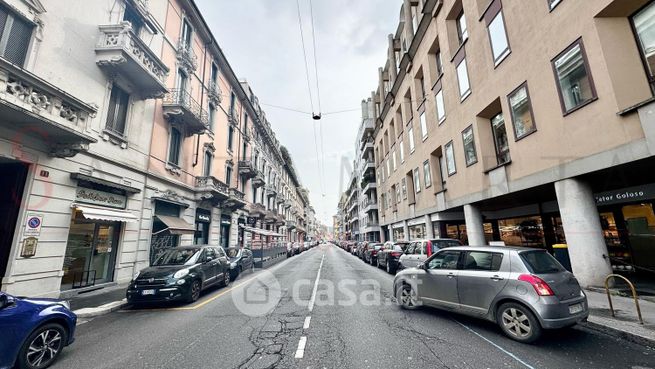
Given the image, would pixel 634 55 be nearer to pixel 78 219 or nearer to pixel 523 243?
pixel 523 243

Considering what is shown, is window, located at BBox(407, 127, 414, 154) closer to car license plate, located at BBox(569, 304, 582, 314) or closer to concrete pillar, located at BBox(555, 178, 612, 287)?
concrete pillar, located at BBox(555, 178, 612, 287)

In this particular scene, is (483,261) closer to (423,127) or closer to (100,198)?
(100,198)

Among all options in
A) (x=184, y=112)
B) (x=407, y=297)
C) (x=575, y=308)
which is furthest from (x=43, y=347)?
(x=184, y=112)

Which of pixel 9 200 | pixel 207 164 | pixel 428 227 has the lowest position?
pixel 428 227

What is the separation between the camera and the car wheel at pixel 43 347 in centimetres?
388

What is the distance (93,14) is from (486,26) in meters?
16.0

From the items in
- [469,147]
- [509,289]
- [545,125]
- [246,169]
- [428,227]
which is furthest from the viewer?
[246,169]

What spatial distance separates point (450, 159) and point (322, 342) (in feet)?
44.9

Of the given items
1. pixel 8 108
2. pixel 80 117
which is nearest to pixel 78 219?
pixel 80 117

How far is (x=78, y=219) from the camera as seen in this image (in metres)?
9.76

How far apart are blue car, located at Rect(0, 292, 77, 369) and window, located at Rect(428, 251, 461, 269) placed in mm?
7189

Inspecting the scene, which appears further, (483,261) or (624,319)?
(483,261)

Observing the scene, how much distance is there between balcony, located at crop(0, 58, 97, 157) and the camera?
6648 millimetres

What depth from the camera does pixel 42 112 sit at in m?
7.34
